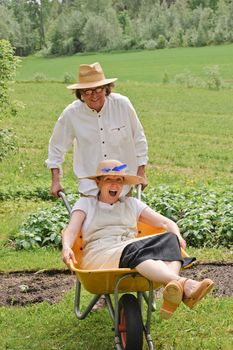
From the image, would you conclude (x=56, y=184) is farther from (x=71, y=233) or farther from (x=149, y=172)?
(x=149, y=172)

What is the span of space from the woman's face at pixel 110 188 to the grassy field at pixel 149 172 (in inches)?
39.0

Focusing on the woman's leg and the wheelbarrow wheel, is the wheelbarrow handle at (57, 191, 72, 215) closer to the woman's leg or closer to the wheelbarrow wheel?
the wheelbarrow wheel

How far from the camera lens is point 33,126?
2088 centimetres

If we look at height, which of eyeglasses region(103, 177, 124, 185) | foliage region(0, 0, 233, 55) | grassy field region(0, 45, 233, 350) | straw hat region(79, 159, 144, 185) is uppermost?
straw hat region(79, 159, 144, 185)

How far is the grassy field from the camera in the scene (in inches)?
202

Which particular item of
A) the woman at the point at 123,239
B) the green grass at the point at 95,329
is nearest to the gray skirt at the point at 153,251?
the woman at the point at 123,239

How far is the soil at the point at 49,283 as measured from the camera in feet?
19.6

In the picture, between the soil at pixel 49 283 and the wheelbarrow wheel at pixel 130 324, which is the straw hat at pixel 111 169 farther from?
the soil at pixel 49 283

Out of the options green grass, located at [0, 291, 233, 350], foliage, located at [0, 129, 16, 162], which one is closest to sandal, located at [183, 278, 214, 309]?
green grass, located at [0, 291, 233, 350]

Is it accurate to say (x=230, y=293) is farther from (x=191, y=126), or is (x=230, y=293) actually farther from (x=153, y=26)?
(x=153, y=26)

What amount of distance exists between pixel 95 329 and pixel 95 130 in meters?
1.48

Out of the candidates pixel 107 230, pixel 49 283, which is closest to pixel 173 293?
pixel 107 230

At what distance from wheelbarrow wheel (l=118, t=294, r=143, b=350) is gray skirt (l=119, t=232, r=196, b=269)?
25 cm

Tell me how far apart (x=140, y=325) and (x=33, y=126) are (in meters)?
16.7
